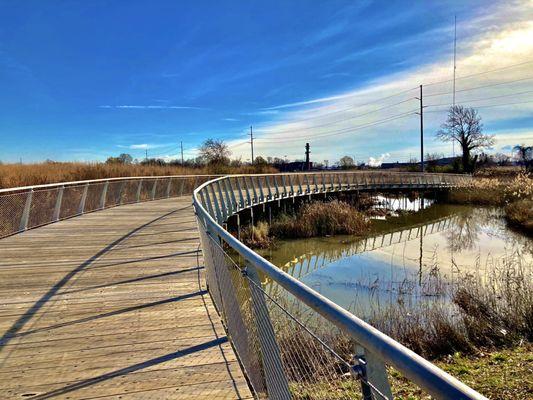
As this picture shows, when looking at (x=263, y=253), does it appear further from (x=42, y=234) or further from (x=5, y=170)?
(x=5, y=170)

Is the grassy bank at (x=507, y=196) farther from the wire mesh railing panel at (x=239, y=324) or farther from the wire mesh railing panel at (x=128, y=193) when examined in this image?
the wire mesh railing panel at (x=239, y=324)

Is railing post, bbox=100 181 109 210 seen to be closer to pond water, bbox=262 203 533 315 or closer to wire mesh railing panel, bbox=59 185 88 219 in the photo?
wire mesh railing panel, bbox=59 185 88 219

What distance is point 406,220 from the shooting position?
30406mm

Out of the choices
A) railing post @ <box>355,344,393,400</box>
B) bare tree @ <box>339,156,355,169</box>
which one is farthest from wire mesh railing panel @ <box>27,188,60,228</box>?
bare tree @ <box>339,156,355,169</box>

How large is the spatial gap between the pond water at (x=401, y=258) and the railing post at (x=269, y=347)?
6.82 metres

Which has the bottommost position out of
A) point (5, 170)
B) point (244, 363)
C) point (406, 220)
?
point (406, 220)

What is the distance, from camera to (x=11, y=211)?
10.3m

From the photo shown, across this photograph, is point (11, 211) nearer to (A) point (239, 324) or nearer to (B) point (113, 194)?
(B) point (113, 194)

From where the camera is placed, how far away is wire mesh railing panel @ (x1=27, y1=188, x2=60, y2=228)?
11.9 meters

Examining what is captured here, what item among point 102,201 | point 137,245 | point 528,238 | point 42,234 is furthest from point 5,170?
point 528,238

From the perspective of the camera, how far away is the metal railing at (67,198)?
10.4 m

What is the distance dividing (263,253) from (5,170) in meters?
11.5

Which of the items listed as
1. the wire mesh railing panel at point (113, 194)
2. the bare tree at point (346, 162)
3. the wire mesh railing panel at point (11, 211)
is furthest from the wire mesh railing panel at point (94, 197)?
the bare tree at point (346, 162)

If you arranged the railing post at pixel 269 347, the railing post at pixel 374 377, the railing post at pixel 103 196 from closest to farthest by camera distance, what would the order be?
the railing post at pixel 374 377 < the railing post at pixel 269 347 < the railing post at pixel 103 196
